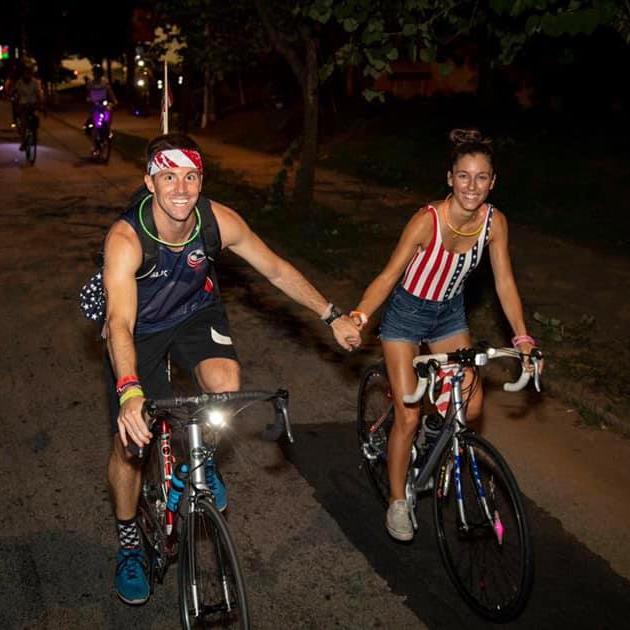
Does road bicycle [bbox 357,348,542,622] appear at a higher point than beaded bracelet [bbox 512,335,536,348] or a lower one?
lower

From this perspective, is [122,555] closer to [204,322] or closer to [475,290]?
[204,322]

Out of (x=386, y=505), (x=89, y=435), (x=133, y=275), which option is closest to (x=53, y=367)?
(x=89, y=435)

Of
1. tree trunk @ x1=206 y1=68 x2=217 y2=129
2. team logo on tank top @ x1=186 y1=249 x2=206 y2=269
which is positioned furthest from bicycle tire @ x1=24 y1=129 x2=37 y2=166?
team logo on tank top @ x1=186 y1=249 x2=206 y2=269

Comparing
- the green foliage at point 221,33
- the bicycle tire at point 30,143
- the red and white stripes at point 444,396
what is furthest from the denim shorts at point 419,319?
the bicycle tire at point 30,143

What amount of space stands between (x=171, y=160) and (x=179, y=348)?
966 mm

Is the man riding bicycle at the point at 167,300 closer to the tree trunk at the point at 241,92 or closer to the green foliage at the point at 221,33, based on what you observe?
the green foliage at the point at 221,33

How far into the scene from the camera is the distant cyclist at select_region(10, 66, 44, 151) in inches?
870

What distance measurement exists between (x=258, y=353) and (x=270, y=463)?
2377mm

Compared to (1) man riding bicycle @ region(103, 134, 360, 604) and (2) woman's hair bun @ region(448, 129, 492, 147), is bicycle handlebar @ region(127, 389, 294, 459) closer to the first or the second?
(1) man riding bicycle @ region(103, 134, 360, 604)

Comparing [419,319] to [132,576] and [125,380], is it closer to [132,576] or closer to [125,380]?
[125,380]

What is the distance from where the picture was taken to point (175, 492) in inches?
162

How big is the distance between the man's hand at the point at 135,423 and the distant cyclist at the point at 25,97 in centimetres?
2002

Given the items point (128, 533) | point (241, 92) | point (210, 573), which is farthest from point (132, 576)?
point (241, 92)

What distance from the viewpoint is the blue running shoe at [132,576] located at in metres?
4.54
